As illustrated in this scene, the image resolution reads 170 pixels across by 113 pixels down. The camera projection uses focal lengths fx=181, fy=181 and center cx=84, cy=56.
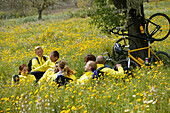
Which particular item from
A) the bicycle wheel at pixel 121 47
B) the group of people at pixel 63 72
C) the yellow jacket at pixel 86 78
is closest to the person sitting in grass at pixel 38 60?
the group of people at pixel 63 72

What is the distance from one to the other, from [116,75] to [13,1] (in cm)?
3559

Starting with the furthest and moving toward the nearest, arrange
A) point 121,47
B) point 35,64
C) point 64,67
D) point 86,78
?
point 35,64
point 121,47
point 64,67
point 86,78

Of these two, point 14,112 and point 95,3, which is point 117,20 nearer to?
point 95,3

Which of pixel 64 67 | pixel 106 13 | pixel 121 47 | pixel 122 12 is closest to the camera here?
pixel 64 67

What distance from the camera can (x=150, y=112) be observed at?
2607 millimetres

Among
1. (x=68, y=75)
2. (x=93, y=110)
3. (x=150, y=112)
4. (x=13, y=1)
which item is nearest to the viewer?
(x=150, y=112)

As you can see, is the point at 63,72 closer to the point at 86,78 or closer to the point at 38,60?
the point at 86,78

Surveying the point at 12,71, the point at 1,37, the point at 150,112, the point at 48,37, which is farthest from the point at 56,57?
the point at 1,37

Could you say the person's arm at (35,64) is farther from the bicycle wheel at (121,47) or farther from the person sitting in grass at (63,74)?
the bicycle wheel at (121,47)

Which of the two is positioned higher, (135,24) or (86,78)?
(135,24)

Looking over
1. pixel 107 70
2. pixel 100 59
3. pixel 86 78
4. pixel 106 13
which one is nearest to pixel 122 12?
pixel 106 13

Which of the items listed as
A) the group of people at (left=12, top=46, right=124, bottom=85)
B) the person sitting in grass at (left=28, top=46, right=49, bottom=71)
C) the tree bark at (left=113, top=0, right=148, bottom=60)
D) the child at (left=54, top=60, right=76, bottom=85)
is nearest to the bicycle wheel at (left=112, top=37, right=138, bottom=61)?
the tree bark at (left=113, top=0, right=148, bottom=60)

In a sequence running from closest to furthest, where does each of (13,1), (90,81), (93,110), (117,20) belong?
(93,110) < (90,81) < (117,20) < (13,1)

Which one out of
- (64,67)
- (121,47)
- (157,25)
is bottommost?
(64,67)
